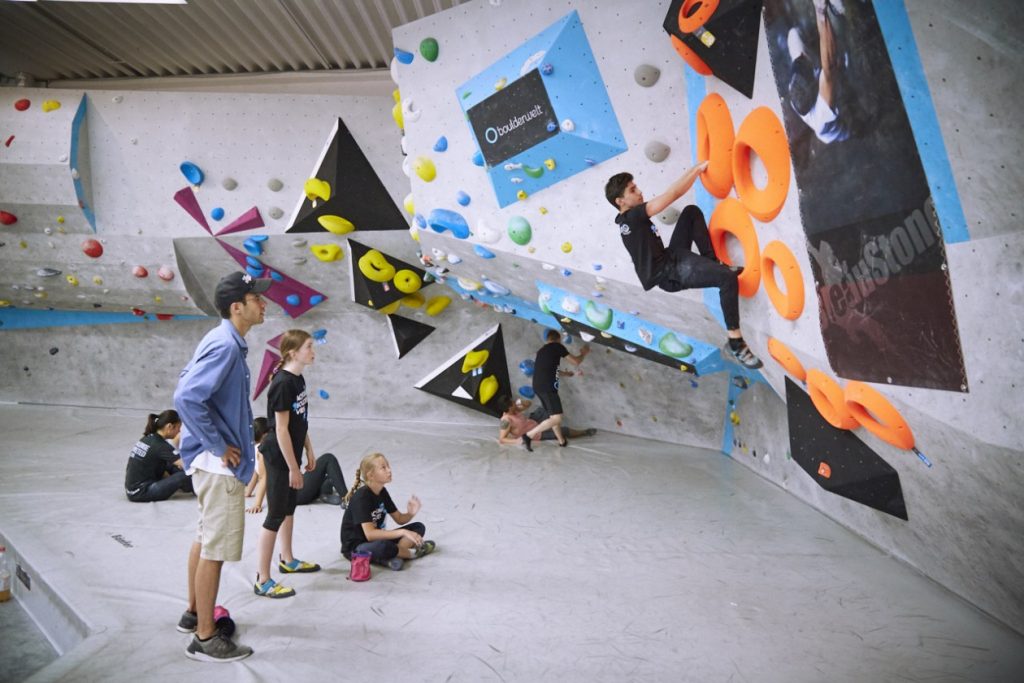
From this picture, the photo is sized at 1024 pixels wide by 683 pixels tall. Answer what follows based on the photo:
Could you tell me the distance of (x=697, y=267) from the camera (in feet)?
11.5

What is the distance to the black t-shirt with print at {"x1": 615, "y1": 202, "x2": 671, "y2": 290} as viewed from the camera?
342cm

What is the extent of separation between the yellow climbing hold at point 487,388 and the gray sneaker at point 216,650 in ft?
15.4

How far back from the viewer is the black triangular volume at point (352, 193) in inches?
249

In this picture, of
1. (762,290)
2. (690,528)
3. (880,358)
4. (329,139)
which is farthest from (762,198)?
(329,139)

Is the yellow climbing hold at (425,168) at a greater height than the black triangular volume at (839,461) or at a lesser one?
greater

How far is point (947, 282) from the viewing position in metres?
2.14

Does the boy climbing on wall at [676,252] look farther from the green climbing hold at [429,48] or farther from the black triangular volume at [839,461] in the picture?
the green climbing hold at [429,48]

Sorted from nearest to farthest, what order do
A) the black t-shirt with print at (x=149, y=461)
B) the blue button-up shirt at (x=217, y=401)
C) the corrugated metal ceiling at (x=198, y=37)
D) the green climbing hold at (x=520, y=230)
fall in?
the blue button-up shirt at (x=217, y=401)
the green climbing hold at (x=520, y=230)
the black t-shirt with print at (x=149, y=461)
the corrugated metal ceiling at (x=198, y=37)

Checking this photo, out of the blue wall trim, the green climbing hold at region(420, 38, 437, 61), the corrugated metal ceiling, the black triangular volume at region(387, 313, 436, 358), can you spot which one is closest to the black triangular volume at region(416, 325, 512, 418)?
the black triangular volume at region(387, 313, 436, 358)

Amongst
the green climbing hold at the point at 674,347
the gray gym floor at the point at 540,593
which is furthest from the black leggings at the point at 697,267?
the gray gym floor at the point at 540,593

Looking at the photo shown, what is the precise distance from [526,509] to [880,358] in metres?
2.53

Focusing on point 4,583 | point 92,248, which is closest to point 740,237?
point 4,583

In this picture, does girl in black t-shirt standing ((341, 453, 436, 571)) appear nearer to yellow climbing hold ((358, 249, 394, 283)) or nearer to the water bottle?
the water bottle

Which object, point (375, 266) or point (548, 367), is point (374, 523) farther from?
point (375, 266)
